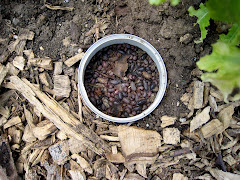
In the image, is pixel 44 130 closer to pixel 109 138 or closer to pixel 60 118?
pixel 60 118

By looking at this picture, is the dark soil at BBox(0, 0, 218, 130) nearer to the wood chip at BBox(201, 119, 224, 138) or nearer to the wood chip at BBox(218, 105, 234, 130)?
the wood chip at BBox(201, 119, 224, 138)

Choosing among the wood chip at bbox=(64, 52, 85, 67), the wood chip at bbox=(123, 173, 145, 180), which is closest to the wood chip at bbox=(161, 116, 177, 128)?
the wood chip at bbox=(123, 173, 145, 180)

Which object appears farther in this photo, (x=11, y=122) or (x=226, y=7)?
(x=11, y=122)

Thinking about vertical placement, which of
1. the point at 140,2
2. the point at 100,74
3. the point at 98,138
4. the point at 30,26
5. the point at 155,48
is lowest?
the point at 98,138

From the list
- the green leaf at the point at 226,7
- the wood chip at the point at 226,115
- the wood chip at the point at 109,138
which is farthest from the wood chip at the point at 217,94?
the wood chip at the point at 109,138

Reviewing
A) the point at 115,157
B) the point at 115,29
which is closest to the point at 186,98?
the point at 115,157

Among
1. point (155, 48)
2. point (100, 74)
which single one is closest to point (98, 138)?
point (100, 74)

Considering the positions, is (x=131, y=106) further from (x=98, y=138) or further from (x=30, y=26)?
(x=30, y=26)
